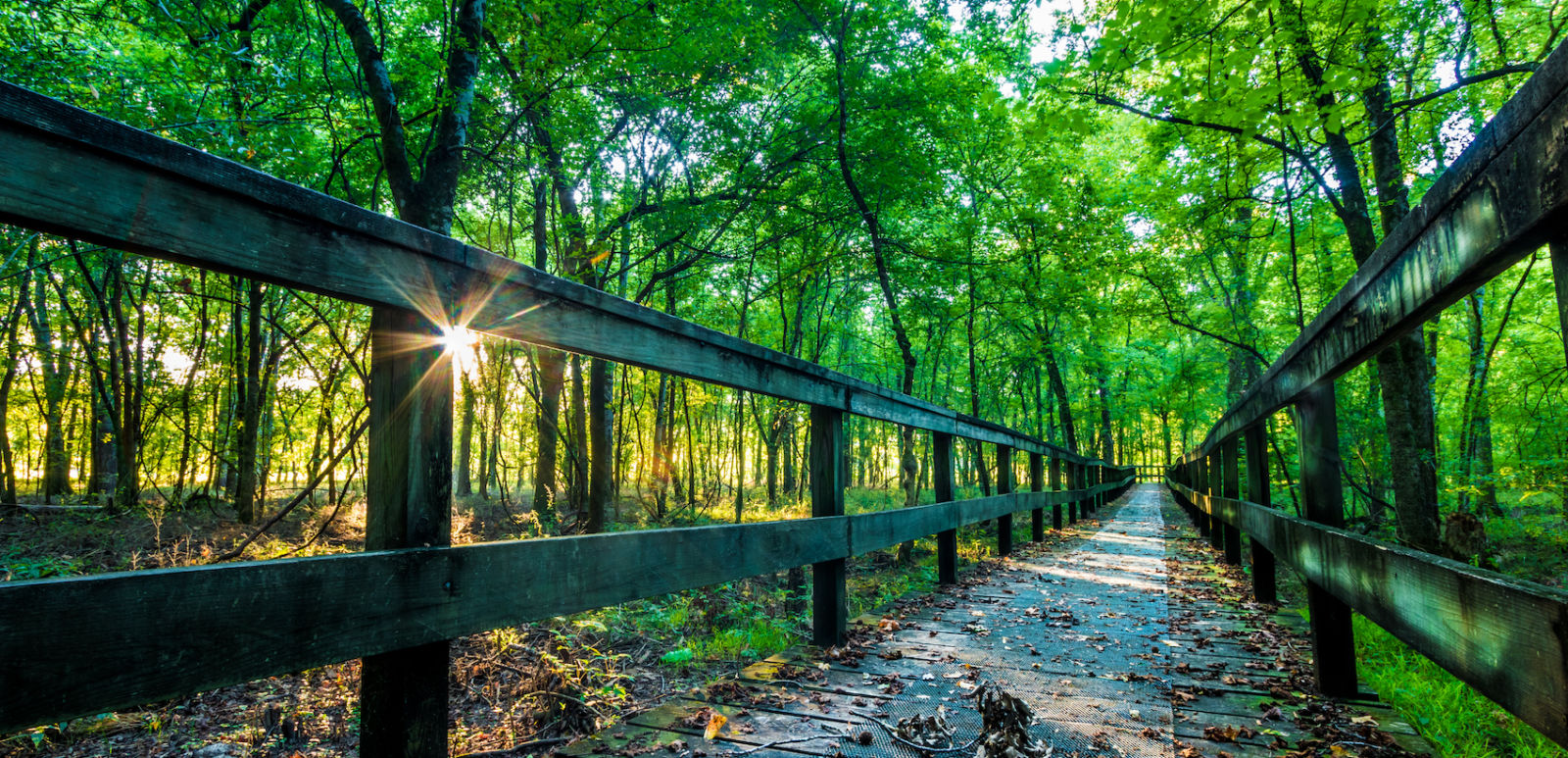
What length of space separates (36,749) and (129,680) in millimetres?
3555

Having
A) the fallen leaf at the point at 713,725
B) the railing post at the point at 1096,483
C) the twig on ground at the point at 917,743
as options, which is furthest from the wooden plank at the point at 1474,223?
the railing post at the point at 1096,483

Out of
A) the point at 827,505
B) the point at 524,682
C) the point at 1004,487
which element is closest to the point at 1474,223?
the point at 827,505

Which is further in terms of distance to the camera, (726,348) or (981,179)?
(981,179)

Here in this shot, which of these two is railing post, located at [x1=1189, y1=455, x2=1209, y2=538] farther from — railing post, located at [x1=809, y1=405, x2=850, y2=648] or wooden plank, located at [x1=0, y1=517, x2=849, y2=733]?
wooden plank, located at [x1=0, y1=517, x2=849, y2=733]

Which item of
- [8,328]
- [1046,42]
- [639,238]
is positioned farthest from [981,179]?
[8,328]

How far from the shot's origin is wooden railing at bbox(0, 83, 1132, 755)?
1.03m

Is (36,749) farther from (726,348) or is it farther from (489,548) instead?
(726,348)

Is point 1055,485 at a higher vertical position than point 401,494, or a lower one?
lower

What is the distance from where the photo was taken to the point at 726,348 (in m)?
2.65

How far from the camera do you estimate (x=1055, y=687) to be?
2.83 meters

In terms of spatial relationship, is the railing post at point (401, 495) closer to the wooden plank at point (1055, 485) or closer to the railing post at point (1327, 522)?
the railing post at point (1327, 522)

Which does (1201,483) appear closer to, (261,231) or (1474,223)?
(1474,223)

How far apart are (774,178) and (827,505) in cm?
645

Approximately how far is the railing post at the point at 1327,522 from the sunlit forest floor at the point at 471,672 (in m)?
2.86
